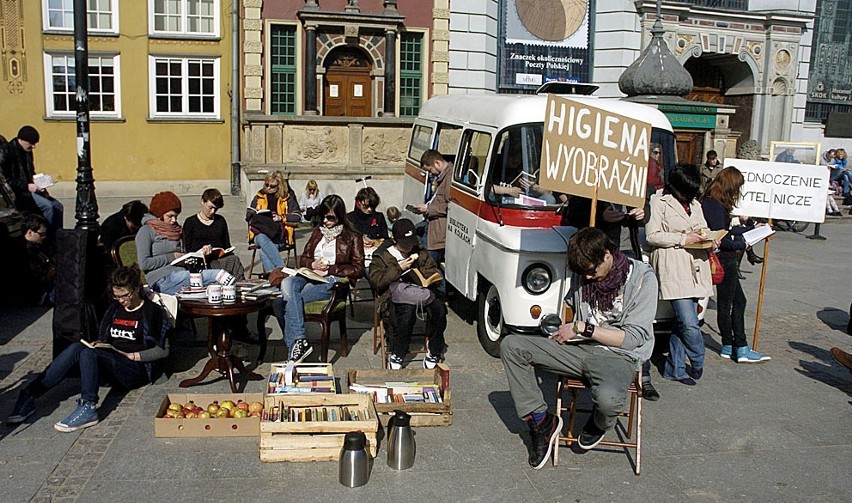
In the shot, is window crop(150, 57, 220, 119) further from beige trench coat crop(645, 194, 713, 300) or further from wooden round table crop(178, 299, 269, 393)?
beige trench coat crop(645, 194, 713, 300)

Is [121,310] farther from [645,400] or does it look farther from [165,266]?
[645,400]

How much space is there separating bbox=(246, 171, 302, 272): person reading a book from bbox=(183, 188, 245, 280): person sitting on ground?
5.65 ft

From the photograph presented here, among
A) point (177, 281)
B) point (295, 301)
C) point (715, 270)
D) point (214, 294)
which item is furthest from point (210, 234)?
point (715, 270)

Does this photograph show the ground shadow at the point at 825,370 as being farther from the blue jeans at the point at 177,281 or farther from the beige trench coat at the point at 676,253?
the blue jeans at the point at 177,281

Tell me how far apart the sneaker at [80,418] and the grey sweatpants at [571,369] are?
9.76 ft

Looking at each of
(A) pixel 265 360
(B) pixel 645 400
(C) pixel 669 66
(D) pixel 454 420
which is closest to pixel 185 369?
(A) pixel 265 360

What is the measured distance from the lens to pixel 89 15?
2084cm

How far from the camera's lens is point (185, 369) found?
7625 millimetres

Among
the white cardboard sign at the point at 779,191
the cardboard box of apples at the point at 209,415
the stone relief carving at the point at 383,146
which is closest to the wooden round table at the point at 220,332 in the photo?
the cardboard box of apples at the point at 209,415

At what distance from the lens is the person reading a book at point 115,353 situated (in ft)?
20.7

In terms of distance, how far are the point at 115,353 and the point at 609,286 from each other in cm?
368

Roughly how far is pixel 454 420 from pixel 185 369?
252 centimetres

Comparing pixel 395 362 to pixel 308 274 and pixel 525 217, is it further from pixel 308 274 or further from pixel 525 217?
pixel 525 217

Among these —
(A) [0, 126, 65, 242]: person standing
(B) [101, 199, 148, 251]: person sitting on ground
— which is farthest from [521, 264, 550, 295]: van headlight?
(A) [0, 126, 65, 242]: person standing
